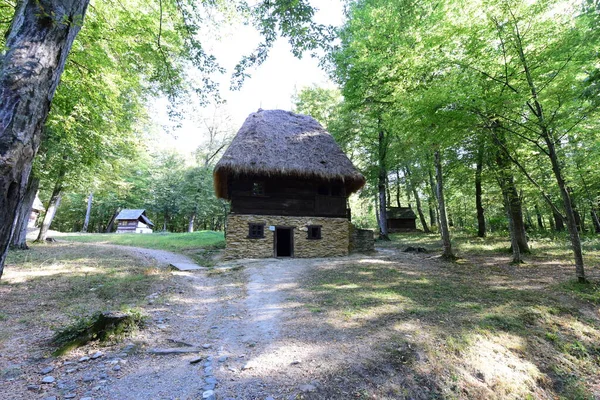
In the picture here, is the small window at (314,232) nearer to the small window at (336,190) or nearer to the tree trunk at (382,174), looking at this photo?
the small window at (336,190)

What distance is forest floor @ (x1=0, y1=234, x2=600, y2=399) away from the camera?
3.24 metres

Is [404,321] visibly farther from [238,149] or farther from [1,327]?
[238,149]

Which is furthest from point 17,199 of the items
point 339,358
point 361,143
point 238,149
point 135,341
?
point 361,143

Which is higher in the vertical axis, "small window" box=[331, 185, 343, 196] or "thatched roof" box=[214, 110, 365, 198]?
"thatched roof" box=[214, 110, 365, 198]

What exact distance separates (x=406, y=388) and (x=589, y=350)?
3981 mm

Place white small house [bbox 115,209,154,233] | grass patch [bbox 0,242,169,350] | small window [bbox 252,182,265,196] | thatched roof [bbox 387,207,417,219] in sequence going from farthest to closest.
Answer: white small house [bbox 115,209,154,233] < thatched roof [bbox 387,207,417,219] < small window [bbox 252,182,265,196] < grass patch [bbox 0,242,169,350]

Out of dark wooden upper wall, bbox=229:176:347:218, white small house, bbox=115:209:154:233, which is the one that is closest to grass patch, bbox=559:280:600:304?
dark wooden upper wall, bbox=229:176:347:218

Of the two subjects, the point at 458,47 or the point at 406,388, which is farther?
the point at 458,47

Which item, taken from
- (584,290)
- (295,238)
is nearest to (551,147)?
(584,290)

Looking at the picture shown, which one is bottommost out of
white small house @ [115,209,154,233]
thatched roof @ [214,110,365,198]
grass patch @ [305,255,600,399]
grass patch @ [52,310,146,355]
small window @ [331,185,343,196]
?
grass patch @ [305,255,600,399]

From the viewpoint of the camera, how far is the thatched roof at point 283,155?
13.3 metres

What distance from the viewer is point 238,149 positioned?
13797 millimetres

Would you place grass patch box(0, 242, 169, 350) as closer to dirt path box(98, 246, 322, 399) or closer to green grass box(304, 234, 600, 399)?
dirt path box(98, 246, 322, 399)

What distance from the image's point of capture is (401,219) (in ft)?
85.8
